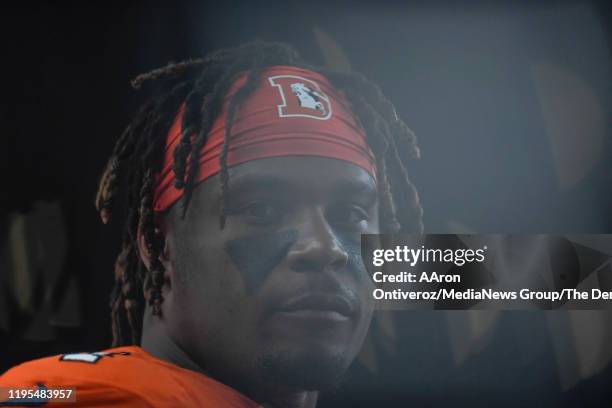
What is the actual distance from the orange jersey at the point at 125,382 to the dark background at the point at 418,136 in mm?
178

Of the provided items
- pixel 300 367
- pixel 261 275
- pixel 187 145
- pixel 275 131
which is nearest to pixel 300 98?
pixel 275 131

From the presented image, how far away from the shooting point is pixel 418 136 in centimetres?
225

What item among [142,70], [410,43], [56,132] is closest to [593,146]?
[410,43]

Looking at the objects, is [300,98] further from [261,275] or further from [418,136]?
Answer: [261,275]

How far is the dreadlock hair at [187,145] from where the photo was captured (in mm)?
2102

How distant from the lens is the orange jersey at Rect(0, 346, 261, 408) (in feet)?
5.99

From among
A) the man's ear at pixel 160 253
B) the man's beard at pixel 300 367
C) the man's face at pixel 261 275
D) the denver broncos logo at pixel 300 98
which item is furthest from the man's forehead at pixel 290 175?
the man's beard at pixel 300 367

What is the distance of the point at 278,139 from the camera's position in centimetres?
206

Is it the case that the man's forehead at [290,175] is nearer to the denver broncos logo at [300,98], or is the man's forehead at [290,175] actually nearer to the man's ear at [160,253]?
the denver broncos logo at [300,98]

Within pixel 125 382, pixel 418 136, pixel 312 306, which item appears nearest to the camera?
pixel 125 382

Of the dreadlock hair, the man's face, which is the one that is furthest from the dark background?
the man's face

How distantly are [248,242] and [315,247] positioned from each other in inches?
7.4

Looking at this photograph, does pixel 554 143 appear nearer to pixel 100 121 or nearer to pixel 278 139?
pixel 278 139

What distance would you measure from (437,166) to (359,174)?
0.92ft
